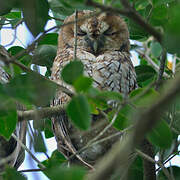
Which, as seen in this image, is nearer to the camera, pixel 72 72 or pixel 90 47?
pixel 72 72

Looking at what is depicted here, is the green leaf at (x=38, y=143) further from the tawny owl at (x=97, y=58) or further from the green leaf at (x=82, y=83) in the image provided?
the tawny owl at (x=97, y=58)

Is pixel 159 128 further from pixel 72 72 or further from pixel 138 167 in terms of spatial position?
pixel 138 167

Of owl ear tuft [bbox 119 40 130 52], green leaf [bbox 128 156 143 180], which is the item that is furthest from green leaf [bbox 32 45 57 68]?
green leaf [bbox 128 156 143 180]

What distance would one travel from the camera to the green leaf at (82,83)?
114 centimetres

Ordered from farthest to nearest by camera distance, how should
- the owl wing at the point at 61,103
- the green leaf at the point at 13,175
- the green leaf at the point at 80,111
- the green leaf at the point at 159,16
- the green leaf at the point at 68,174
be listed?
the owl wing at the point at 61,103, the green leaf at the point at 159,16, the green leaf at the point at 13,175, the green leaf at the point at 80,111, the green leaf at the point at 68,174

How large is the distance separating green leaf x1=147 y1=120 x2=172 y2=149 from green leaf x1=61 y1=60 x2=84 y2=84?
326 mm

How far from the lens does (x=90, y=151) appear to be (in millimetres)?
3137

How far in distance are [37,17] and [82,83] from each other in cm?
50

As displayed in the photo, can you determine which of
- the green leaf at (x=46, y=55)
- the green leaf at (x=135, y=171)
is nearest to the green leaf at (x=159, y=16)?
the green leaf at (x=46, y=55)

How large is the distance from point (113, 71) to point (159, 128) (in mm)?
1847

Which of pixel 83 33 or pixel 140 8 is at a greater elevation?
pixel 140 8

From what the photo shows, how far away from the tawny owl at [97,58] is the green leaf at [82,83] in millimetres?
1685

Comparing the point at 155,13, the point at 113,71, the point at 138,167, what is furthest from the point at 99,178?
the point at 113,71

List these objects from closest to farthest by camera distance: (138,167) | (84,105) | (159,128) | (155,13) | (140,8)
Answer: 1. (84,105)
2. (159,128)
3. (155,13)
4. (138,167)
5. (140,8)
